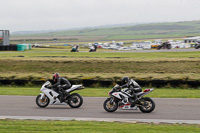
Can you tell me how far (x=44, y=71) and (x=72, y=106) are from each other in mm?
17259

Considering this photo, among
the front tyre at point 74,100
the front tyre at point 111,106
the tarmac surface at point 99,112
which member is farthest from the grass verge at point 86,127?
the front tyre at point 74,100

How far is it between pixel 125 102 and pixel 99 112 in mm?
1155

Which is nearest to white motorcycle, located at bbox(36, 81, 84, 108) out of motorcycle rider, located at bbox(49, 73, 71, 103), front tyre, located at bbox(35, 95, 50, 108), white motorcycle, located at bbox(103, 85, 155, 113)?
front tyre, located at bbox(35, 95, 50, 108)

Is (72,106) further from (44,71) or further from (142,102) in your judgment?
(44,71)

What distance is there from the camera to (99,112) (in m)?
13.3

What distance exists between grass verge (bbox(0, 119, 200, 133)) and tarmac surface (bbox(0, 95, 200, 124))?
3.26ft

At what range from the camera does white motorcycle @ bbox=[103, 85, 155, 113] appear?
42.4 ft

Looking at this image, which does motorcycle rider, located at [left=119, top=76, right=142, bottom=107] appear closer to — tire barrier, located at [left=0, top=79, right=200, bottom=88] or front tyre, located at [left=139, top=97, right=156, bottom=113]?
front tyre, located at [left=139, top=97, right=156, bottom=113]

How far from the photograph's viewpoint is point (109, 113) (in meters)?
13.0

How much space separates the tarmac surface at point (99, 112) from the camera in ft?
39.1

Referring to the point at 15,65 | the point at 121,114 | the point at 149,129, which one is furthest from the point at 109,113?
the point at 15,65

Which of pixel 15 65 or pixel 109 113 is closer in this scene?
pixel 109 113

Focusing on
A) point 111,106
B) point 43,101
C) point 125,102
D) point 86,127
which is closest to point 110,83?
point 43,101

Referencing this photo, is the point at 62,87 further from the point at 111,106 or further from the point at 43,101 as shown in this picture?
the point at 111,106
